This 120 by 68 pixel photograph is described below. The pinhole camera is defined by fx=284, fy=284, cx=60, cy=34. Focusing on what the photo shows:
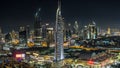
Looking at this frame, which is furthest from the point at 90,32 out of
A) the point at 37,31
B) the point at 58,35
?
the point at 58,35

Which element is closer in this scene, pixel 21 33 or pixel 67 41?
pixel 67 41

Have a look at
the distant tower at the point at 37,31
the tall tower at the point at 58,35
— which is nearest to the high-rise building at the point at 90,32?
the distant tower at the point at 37,31

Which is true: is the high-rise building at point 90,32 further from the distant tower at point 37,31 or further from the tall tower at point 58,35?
the tall tower at point 58,35

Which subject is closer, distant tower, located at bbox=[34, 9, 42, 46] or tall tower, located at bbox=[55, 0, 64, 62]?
tall tower, located at bbox=[55, 0, 64, 62]

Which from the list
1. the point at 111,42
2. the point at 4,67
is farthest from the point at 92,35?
the point at 4,67

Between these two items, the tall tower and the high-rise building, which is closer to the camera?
the tall tower

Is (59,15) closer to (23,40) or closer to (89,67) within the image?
(89,67)

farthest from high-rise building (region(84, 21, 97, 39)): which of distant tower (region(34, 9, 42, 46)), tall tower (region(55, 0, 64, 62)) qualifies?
tall tower (region(55, 0, 64, 62))

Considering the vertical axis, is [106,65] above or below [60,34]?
below

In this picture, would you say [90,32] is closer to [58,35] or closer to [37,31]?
[37,31]

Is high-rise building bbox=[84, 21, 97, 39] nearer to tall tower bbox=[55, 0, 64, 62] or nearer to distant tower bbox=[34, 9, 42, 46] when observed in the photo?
distant tower bbox=[34, 9, 42, 46]

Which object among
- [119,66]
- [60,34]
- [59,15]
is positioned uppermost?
[59,15]
